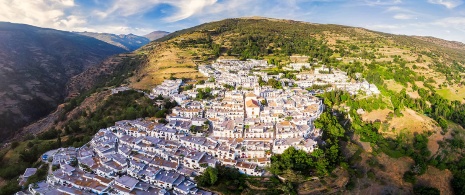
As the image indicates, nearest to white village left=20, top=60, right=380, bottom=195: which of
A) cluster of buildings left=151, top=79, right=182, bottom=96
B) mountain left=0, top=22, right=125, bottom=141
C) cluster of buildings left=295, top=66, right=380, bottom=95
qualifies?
cluster of buildings left=151, top=79, right=182, bottom=96

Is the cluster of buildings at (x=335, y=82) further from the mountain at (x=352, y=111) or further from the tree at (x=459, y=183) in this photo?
the tree at (x=459, y=183)

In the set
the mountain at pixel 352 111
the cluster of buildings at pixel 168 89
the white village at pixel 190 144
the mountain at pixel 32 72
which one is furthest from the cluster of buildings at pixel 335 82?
the mountain at pixel 32 72

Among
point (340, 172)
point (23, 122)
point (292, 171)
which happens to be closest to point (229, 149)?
point (292, 171)

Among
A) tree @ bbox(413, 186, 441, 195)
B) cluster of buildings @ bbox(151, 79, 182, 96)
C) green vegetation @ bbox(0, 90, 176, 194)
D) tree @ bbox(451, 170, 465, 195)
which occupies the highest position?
cluster of buildings @ bbox(151, 79, 182, 96)

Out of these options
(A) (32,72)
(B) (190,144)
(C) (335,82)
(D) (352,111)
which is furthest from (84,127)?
(A) (32,72)

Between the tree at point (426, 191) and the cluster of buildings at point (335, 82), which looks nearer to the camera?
the tree at point (426, 191)

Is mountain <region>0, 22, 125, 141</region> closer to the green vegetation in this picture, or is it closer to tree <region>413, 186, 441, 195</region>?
the green vegetation
